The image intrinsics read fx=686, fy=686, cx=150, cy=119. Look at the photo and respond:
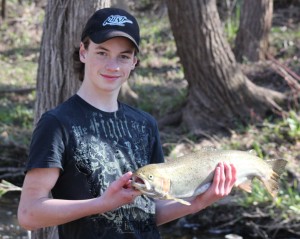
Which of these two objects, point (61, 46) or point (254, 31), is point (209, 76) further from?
point (61, 46)

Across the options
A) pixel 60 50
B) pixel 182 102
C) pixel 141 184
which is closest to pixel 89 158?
pixel 141 184

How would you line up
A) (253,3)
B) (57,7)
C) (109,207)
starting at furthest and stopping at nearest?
(253,3), (57,7), (109,207)

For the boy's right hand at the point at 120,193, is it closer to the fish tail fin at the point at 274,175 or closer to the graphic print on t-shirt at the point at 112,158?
the graphic print on t-shirt at the point at 112,158

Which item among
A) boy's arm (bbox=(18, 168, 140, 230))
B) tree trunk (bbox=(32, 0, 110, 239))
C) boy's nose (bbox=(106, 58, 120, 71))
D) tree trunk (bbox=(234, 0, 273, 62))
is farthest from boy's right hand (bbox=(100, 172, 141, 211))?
tree trunk (bbox=(234, 0, 273, 62))

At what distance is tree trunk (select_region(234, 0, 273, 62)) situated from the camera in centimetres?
1202

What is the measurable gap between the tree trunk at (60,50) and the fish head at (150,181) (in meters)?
2.07

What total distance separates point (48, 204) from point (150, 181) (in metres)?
0.41

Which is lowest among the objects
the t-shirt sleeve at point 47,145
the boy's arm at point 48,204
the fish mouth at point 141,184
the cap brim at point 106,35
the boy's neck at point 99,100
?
the boy's arm at point 48,204

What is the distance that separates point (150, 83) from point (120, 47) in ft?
→ 31.6

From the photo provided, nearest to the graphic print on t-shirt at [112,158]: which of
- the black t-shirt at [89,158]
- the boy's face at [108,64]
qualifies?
the black t-shirt at [89,158]

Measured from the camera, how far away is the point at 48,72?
461cm

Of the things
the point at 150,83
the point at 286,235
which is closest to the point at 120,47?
the point at 286,235

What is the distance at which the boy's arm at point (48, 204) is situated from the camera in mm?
2456

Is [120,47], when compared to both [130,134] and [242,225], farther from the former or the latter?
[242,225]
